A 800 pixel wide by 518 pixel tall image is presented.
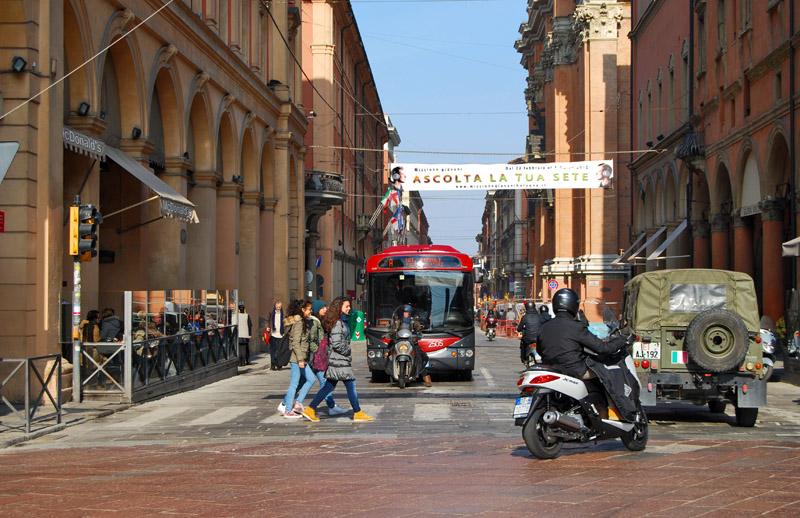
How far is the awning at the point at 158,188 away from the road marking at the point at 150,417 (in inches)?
174

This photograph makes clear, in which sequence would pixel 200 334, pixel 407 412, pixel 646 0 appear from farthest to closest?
pixel 646 0 → pixel 200 334 → pixel 407 412

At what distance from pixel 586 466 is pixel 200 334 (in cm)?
1261

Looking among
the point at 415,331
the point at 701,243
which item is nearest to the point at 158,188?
the point at 415,331

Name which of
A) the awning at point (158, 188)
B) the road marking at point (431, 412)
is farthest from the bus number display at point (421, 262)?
the road marking at point (431, 412)

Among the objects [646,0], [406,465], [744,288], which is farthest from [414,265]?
[646,0]

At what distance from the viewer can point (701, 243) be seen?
3478 cm

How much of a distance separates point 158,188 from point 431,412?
7564mm

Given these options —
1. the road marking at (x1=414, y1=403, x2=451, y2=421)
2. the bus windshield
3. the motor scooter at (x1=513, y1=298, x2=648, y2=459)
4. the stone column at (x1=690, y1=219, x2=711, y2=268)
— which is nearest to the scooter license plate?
the motor scooter at (x1=513, y1=298, x2=648, y2=459)

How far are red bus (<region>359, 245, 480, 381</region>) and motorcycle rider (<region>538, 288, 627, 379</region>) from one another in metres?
10.6

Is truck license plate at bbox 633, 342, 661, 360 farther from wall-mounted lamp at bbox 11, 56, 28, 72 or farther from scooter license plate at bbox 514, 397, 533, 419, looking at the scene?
wall-mounted lamp at bbox 11, 56, 28, 72

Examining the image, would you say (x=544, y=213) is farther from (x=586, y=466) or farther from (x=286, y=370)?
(x=586, y=466)

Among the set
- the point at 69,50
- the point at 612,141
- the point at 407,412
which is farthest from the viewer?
the point at 612,141

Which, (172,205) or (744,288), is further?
(172,205)

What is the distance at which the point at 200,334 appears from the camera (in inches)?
820
